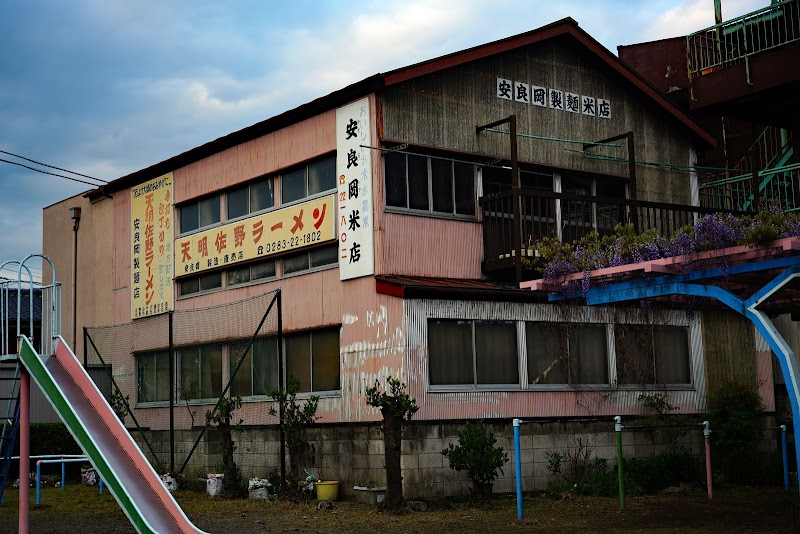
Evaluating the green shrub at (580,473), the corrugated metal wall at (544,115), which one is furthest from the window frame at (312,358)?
the green shrub at (580,473)

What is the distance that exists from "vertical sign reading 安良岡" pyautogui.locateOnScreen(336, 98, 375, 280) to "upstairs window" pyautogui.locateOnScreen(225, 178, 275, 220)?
2.52 metres

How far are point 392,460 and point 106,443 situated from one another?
4355 mm

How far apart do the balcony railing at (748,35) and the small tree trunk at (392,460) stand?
33.4ft

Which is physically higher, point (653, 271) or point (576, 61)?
point (576, 61)

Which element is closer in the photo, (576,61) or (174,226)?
(576,61)

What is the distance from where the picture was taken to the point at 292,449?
15805 millimetres

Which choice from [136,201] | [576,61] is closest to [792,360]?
[576,61]

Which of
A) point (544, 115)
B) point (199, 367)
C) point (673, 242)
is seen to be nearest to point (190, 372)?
point (199, 367)

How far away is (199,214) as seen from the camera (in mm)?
21531

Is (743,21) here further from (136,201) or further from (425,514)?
(136,201)

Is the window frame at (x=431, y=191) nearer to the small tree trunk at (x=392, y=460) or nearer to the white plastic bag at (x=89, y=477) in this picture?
the small tree trunk at (x=392, y=460)

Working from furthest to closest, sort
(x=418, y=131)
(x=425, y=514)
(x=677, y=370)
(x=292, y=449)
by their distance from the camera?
1. (x=677, y=370)
2. (x=418, y=131)
3. (x=292, y=449)
4. (x=425, y=514)

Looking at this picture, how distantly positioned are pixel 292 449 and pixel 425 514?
109 inches

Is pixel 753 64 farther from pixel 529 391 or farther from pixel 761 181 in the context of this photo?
pixel 529 391
